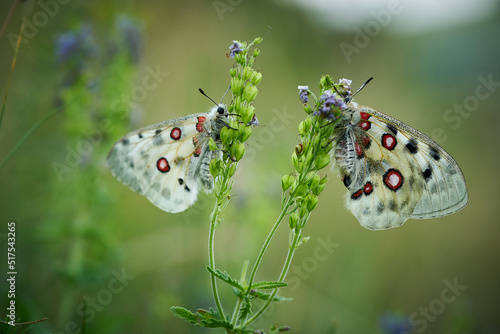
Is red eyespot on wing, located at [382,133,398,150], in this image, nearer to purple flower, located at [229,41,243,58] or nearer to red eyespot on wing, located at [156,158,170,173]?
purple flower, located at [229,41,243,58]

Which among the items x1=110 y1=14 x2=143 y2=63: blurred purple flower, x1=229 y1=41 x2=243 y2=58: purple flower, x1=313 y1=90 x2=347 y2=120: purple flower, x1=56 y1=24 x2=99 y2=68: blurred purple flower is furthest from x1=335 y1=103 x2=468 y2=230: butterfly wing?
x1=56 y1=24 x2=99 y2=68: blurred purple flower

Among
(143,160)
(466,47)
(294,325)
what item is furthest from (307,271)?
(466,47)

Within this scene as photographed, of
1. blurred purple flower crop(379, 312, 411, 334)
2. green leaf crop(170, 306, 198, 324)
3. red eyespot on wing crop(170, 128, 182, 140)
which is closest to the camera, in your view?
green leaf crop(170, 306, 198, 324)

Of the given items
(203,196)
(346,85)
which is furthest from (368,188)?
(203,196)

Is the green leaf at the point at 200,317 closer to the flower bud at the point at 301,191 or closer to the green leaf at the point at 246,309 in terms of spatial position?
the green leaf at the point at 246,309

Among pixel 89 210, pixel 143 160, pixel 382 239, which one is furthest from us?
pixel 382 239

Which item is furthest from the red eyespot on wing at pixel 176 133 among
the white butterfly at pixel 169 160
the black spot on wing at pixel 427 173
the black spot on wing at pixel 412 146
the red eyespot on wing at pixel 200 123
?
the black spot on wing at pixel 427 173

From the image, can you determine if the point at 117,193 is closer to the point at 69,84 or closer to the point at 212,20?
the point at 69,84
